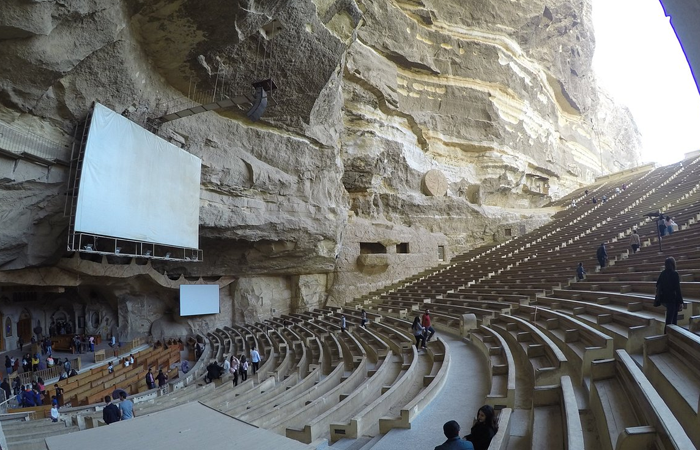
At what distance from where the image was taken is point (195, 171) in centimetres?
1574

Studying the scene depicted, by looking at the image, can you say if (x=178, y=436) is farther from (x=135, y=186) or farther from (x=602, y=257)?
(x=602, y=257)

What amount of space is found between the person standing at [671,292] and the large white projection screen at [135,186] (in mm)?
12914

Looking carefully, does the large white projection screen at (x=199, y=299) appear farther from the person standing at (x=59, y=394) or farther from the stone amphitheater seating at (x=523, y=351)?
the person standing at (x=59, y=394)

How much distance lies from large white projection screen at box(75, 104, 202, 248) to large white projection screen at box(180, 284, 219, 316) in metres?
6.27

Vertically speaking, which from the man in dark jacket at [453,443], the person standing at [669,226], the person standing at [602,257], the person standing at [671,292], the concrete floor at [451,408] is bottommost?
the concrete floor at [451,408]

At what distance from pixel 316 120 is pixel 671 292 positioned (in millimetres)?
16586

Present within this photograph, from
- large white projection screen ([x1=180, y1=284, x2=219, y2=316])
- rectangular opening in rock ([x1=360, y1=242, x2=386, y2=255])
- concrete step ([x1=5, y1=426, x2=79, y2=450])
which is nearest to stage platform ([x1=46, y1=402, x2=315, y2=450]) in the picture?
concrete step ([x1=5, y1=426, x2=79, y2=450])

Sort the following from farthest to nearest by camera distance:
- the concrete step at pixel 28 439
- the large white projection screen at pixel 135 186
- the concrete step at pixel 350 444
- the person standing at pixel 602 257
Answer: the person standing at pixel 602 257, the large white projection screen at pixel 135 186, the concrete step at pixel 28 439, the concrete step at pixel 350 444

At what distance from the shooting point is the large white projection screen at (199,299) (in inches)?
826

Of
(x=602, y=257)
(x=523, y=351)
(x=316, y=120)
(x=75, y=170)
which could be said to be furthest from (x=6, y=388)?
(x=602, y=257)

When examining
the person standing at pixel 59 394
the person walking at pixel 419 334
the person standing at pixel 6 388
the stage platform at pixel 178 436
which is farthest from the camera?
the person standing at pixel 6 388

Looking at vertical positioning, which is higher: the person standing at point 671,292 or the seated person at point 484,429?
the person standing at point 671,292

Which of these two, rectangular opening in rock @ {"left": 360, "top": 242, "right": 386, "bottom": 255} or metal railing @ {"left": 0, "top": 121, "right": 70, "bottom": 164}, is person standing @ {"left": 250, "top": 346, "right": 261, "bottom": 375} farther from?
rectangular opening in rock @ {"left": 360, "top": 242, "right": 386, "bottom": 255}

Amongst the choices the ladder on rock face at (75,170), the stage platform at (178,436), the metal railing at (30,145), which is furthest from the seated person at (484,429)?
the metal railing at (30,145)
